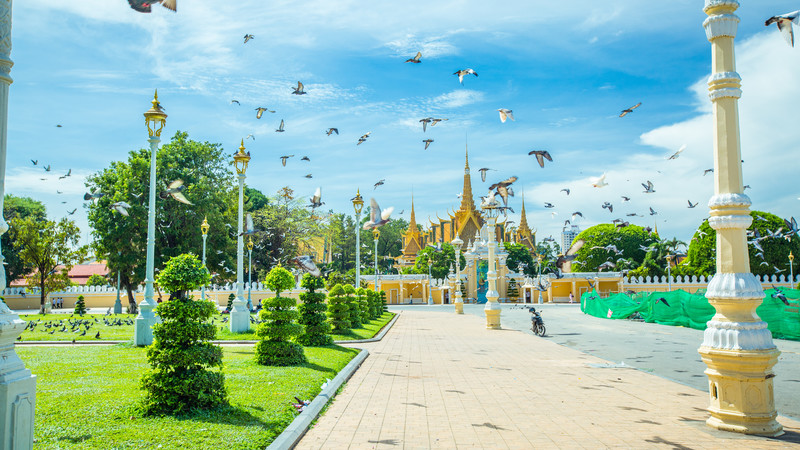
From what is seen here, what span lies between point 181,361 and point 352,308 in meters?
13.7

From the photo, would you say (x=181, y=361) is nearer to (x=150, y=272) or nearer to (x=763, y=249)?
(x=150, y=272)

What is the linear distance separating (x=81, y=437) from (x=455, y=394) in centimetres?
541

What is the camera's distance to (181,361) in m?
6.43

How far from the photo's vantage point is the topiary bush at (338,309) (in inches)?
715

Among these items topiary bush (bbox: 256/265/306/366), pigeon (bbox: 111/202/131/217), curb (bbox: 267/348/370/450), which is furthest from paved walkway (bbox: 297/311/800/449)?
pigeon (bbox: 111/202/131/217)

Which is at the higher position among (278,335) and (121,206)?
(121,206)

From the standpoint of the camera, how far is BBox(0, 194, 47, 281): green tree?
147 ft

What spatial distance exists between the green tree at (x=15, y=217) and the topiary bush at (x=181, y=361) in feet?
140

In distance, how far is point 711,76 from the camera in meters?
6.92

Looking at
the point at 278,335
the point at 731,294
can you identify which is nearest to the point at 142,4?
the point at 278,335

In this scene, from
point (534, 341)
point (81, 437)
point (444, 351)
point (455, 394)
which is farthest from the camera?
point (534, 341)

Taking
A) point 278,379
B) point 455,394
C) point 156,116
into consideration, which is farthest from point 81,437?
point 156,116

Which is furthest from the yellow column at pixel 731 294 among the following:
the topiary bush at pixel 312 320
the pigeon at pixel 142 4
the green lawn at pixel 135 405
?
the topiary bush at pixel 312 320

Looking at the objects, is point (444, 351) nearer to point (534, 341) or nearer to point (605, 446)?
point (534, 341)
